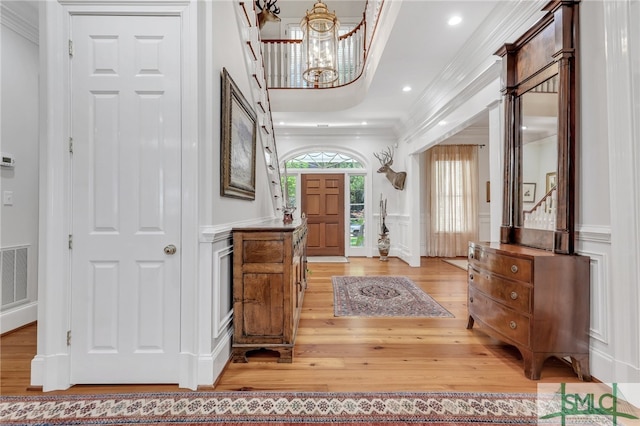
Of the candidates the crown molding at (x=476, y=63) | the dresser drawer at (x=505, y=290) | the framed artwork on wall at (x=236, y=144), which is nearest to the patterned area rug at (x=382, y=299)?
the dresser drawer at (x=505, y=290)

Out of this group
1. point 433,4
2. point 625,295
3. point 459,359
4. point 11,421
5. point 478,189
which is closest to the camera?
point 11,421

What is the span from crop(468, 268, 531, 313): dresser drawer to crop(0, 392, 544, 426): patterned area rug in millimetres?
545

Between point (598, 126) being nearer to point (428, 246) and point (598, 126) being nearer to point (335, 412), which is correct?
point (335, 412)

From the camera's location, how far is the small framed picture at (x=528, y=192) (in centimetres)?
241

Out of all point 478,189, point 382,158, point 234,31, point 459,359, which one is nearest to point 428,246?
point 478,189

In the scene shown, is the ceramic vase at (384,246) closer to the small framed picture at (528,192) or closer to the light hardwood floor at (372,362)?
the light hardwood floor at (372,362)

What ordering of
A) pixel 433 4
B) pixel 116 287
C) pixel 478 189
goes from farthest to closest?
pixel 478 189, pixel 433 4, pixel 116 287

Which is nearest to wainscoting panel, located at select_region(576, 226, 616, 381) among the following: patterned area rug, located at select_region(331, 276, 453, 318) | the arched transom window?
patterned area rug, located at select_region(331, 276, 453, 318)

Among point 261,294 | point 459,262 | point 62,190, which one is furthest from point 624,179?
point 459,262

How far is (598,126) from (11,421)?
3.84 metres

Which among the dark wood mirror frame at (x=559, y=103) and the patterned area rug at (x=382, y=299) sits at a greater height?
the dark wood mirror frame at (x=559, y=103)

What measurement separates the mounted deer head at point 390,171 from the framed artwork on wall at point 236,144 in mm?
4084

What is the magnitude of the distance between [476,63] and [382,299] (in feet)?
9.57

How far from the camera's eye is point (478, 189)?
6.80m
